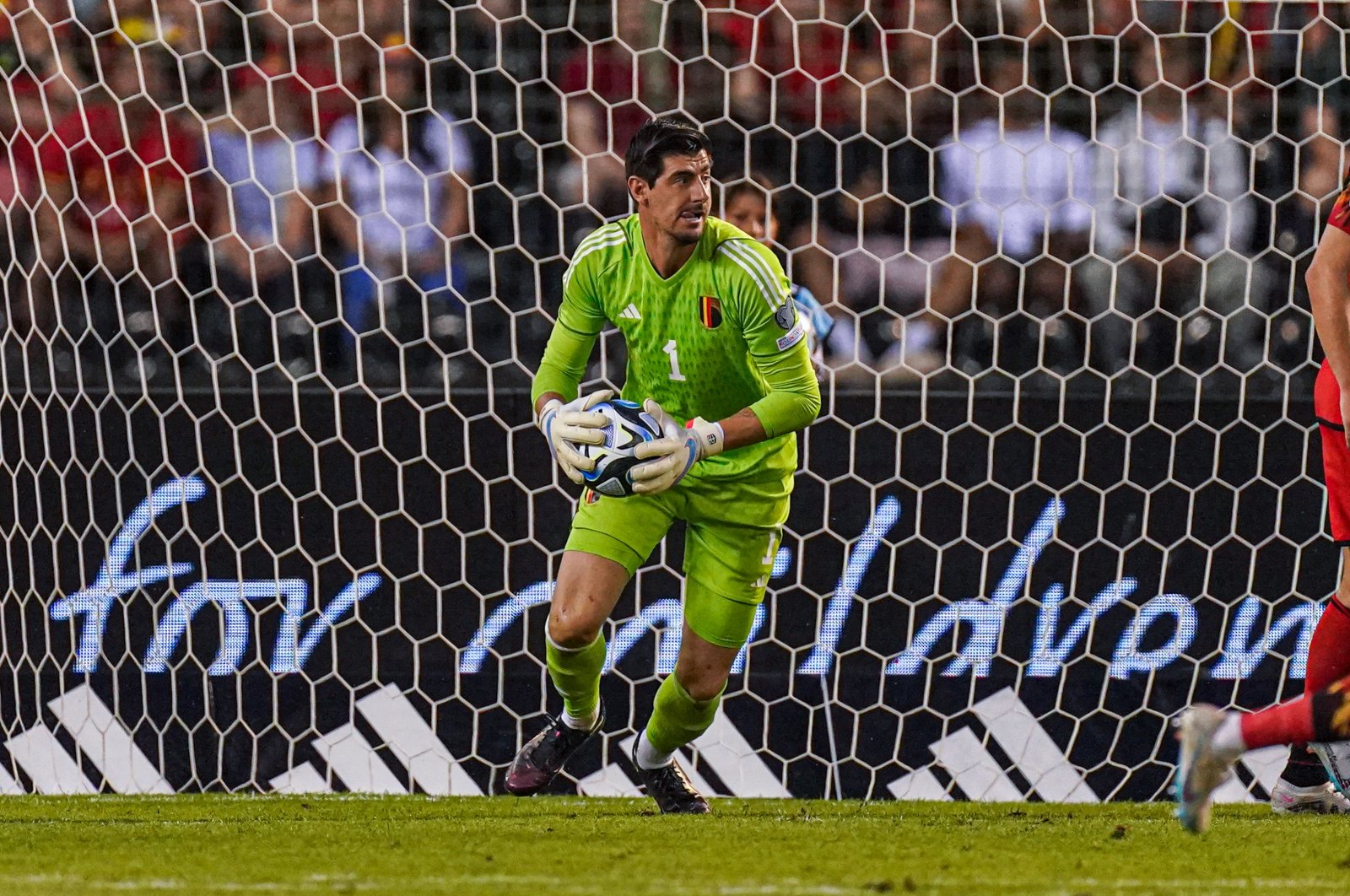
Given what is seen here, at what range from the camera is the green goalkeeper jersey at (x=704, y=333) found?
14.1 ft

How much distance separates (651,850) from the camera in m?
3.85

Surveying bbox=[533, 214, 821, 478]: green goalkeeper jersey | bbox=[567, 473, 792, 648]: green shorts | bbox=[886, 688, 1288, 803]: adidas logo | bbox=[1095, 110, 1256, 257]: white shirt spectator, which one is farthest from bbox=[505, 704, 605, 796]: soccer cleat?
bbox=[1095, 110, 1256, 257]: white shirt spectator

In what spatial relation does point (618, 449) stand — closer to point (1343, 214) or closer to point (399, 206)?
point (1343, 214)

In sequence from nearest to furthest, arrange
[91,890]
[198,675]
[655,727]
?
[91,890] < [655,727] < [198,675]

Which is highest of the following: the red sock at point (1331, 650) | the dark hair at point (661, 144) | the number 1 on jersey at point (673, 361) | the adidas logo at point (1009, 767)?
the dark hair at point (661, 144)

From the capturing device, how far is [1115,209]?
573 cm

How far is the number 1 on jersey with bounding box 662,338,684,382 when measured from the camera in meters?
4.39

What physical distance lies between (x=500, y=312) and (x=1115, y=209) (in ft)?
6.77

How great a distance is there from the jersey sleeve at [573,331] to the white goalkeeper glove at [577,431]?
29 cm

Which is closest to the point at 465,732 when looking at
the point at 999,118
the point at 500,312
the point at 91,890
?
the point at 500,312

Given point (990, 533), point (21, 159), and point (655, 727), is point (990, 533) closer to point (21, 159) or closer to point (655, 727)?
point (655, 727)

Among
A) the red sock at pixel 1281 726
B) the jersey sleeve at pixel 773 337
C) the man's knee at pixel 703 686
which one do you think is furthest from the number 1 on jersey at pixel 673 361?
the red sock at pixel 1281 726

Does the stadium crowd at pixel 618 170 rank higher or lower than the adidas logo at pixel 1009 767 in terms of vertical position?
higher

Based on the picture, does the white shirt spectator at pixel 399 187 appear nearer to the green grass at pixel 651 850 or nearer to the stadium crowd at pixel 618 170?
the stadium crowd at pixel 618 170
